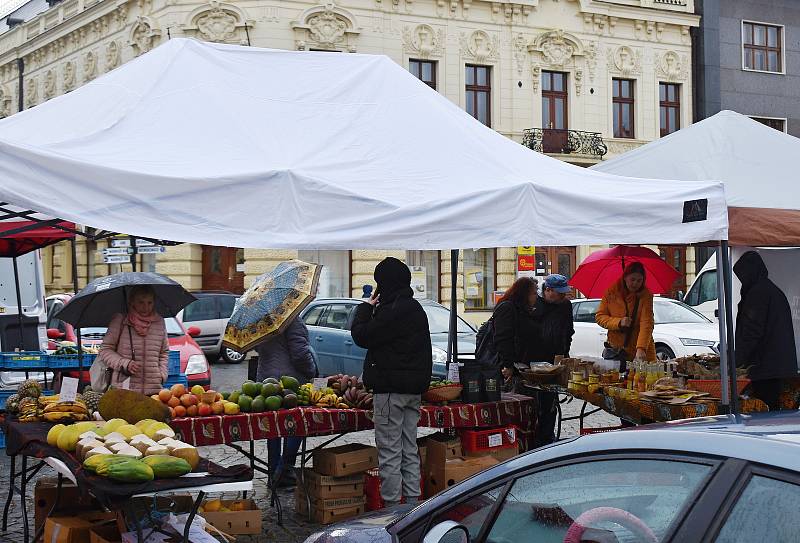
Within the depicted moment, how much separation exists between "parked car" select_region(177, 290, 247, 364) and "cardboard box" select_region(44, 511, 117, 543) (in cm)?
1635

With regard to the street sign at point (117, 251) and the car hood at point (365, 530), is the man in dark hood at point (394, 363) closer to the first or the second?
the car hood at point (365, 530)

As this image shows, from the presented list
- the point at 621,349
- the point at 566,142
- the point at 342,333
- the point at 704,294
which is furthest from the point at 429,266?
the point at 621,349

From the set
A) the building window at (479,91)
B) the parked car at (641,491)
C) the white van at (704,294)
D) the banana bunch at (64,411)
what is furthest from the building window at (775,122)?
the parked car at (641,491)

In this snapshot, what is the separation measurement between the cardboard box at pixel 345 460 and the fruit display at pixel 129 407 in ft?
4.40

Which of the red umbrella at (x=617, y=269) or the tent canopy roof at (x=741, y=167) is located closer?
the tent canopy roof at (x=741, y=167)

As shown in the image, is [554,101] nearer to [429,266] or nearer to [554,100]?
[554,100]

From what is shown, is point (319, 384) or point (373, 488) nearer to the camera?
point (373, 488)

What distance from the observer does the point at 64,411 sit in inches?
271

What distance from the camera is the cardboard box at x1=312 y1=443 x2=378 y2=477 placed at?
7535 mm

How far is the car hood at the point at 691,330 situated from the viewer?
58.2 feet

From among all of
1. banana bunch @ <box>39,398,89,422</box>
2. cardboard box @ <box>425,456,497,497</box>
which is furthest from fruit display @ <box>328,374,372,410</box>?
banana bunch @ <box>39,398,89,422</box>

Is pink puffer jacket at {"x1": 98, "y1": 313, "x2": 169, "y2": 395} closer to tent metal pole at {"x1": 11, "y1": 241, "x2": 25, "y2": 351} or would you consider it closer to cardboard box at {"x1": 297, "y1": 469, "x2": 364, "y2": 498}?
cardboard box at {"x1": 297, "y1": 469, "x2": 364, "y2": 498}

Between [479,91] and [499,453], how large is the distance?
24793 mm

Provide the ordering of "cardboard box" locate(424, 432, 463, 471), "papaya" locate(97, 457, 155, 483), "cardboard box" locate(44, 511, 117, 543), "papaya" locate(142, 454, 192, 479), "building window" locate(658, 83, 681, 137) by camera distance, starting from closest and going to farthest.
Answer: "papaya" locate(97, 457, 155, 483), "papaya" locate(142, 454, 192, 479), "cardboard box" locate(44, 511, 117, 543), "cardboard box" locate(424, 432, 463, 471), "building window" locate(658, 83, 681, 137)
